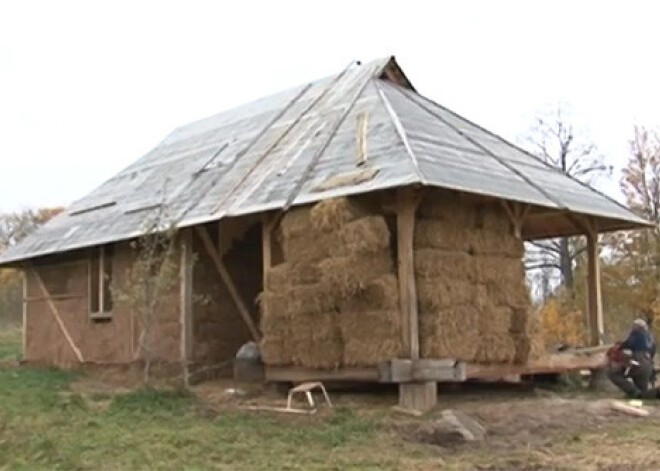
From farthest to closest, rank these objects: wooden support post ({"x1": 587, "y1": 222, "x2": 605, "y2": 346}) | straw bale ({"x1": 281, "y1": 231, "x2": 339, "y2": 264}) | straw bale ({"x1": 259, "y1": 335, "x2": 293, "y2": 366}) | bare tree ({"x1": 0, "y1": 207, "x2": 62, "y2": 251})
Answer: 1. bare tree ({"x1": 0, "y1": 207, "x2": 62, "y2": 251})
2. wooden support post ({"x1": 587, "y1": 222, "x2": 605, "y2": 346})
3. straw bale ({"x1": 259, "y1": 335, "x2": 293, "y2": 366})
4. straw bale ({"x1": 281, "y1": 231, "x2": 339, "y2": 264})

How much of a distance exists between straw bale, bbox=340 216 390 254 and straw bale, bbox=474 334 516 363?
196 cm

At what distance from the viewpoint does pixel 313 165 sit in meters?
13.0

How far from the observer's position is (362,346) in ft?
37.0

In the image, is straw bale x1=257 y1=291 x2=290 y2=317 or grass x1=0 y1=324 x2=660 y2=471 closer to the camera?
grass x1=0 y1=324 x2=660 y2=471

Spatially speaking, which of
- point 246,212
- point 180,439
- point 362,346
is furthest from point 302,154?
point 180,439

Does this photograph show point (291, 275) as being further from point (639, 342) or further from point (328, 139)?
point (639, 342)

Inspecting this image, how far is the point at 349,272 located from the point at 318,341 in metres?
1.15

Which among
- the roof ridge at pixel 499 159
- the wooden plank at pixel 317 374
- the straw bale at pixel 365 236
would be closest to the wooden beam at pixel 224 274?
the wooden plank at pixel 317 374

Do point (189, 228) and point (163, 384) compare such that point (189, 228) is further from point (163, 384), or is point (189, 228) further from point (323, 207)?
point (323, 207)

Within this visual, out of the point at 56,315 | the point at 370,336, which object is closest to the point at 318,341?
the point at 370,336

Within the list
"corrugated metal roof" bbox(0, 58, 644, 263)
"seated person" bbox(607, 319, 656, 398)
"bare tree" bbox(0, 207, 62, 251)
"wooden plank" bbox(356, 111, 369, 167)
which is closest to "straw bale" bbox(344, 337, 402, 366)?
"corrugated metal roof" bbox(0, 58, 644, 263)

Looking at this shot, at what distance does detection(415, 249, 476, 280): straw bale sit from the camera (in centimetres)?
1140

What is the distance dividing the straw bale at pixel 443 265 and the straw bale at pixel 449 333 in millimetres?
451

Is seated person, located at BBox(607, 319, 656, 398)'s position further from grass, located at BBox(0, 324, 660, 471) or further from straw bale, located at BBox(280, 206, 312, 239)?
straw bale, located at BBox(280, 206, 312, 239)
